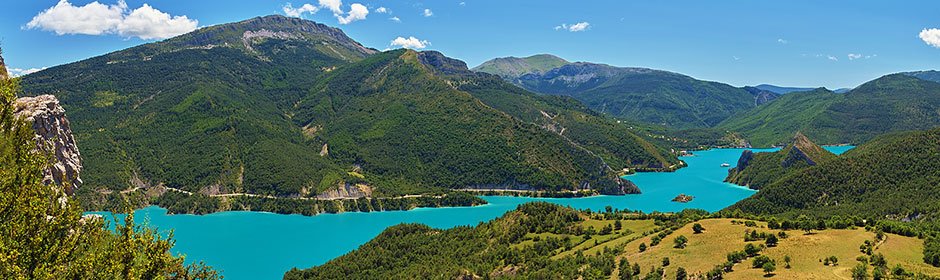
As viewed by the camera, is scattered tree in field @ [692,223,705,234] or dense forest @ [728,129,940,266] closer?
scattered tree in field @ [692,223,705,234]

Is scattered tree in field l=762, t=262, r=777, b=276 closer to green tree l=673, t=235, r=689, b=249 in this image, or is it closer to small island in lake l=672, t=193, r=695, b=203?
green tree l=673, t=235, r=689, b=249

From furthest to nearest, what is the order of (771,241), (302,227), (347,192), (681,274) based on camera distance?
(347,192) < (302,227) < (771,241) < (681,274)

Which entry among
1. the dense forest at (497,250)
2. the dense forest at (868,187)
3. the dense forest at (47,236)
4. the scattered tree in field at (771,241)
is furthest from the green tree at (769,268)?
the dense forest at (868,187)

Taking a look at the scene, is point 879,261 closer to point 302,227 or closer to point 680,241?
point 680,241

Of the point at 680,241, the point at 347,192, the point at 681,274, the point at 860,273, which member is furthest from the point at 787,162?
the point at 860,273

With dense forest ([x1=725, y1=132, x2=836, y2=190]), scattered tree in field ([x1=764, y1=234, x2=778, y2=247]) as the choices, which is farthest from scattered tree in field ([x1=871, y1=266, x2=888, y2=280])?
dense forest ([x1=725, y1=132, x2=836, y2=190])

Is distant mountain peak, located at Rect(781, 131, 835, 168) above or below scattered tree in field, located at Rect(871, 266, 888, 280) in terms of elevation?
above
